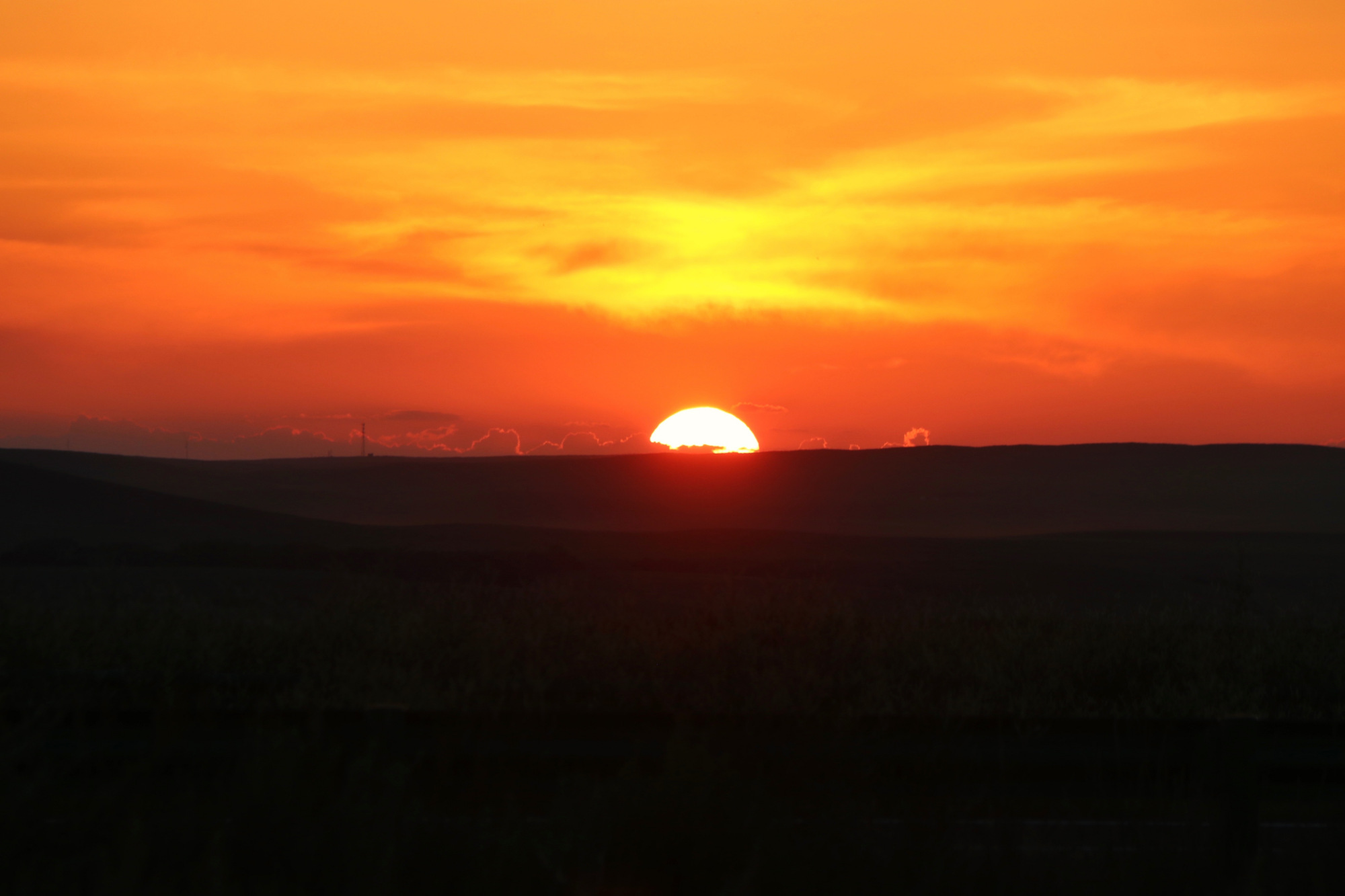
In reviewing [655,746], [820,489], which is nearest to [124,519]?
[655,746]

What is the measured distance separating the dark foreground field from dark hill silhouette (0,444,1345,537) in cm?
5152

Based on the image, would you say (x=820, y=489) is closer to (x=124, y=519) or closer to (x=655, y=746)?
(x=124, y=519)

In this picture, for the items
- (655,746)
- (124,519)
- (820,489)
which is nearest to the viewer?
(655,746)

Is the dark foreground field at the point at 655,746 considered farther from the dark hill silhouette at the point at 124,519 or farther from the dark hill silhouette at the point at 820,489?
the dark hill silhouette at the point at 820,489

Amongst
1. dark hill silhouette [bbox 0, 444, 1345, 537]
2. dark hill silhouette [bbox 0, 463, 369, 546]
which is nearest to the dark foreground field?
dark hill silhouette [bbox 0, 463, 369, 546]

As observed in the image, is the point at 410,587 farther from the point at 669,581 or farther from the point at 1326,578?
the point at 1326,578

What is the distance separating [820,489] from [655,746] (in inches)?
3517

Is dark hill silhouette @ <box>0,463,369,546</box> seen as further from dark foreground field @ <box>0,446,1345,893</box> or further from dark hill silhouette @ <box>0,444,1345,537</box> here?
dark foreground field @ <box>0,446,1345,893</box>

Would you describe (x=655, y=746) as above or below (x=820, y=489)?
below

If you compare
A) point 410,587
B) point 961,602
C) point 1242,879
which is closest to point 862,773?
point 1242,879

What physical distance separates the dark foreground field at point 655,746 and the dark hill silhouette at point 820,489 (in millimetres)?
51522

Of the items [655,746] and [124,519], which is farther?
[124,519]

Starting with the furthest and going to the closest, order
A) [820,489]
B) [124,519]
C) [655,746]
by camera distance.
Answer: [820,489] → [124,519] → [655,746]

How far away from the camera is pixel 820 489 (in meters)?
94.9
